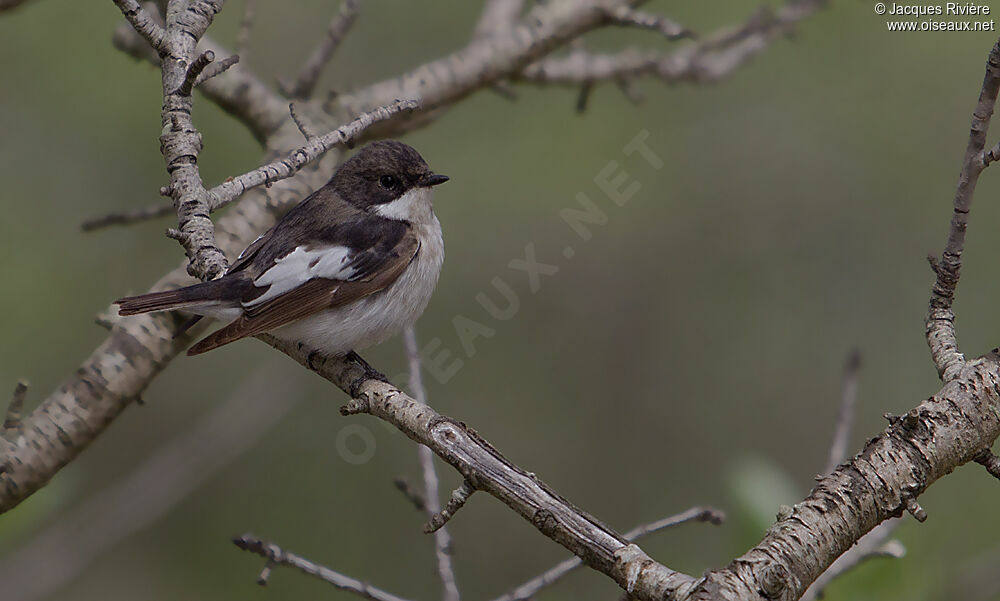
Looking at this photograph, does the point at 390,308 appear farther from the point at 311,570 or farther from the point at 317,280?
the point at 311,570

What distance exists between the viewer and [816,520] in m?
2.22

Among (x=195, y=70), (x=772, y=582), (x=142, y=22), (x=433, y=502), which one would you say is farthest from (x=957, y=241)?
(x=142, y=22)

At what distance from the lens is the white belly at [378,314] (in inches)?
159

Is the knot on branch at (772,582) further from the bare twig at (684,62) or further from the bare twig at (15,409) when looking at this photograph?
the bare twig at (684,62)

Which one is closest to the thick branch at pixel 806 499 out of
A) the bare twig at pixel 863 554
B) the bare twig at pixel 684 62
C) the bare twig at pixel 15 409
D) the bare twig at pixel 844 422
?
the bare twig at pixel 863 554

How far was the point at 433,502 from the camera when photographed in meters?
3.10

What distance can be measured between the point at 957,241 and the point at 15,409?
117 inches

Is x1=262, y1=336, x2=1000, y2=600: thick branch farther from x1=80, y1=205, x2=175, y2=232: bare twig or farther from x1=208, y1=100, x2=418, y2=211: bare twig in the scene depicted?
x1=80, y1=205, x2=175, y2=232: bare twig

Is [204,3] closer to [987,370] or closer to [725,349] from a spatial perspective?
[987,370]

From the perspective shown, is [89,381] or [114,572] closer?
[89,381]

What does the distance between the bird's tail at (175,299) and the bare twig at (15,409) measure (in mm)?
423

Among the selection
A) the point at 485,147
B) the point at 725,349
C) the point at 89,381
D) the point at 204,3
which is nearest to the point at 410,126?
the point at 485,147

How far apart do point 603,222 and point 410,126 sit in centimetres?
201

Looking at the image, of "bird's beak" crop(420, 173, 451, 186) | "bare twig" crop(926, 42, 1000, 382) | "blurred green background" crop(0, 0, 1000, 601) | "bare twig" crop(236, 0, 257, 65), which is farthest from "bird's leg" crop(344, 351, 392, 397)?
"bare twig" crop(926, 42, 1000, 382)
